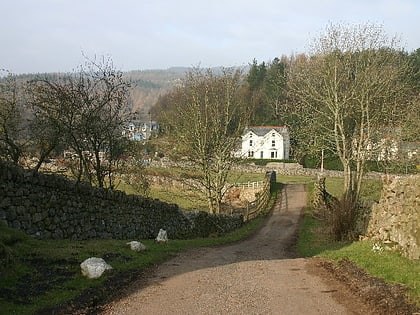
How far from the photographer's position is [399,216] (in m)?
12.4

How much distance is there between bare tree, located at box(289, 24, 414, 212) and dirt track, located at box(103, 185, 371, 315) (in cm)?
1582

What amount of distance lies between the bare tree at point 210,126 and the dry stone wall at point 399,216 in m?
16.6

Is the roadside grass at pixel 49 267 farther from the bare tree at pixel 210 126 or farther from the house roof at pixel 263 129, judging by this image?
the house roof at pixel 263 129

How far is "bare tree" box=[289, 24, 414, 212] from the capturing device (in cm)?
2656

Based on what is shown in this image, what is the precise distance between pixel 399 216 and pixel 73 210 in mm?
8702

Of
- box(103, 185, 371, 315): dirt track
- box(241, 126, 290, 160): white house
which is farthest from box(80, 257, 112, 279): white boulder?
box(241, 126, 290, 160): white house

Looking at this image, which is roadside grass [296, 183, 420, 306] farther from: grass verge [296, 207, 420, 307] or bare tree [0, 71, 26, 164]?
bare tree [0, 71, 26, 164]

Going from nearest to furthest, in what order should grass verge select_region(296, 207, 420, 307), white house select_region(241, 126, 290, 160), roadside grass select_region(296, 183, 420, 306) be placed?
grass verge select_region(296, 207, 420, 307)
roadside grass select_region(296, 183, 420, 306)
white house select_region(241, 126, 290, 160)

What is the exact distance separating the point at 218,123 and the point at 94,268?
22.8 m

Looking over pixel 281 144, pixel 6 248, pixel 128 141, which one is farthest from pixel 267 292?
pixel 281 144

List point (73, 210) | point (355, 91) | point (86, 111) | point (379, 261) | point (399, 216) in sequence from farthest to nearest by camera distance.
Result: point (355, 91) → point (86, 111) → point (73, 210) → point (399, 216) → point (379, 261)

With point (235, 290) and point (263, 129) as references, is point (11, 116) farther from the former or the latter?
point (263, 129)

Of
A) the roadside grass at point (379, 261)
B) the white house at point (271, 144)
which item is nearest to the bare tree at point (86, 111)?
the roadside grass at point (379, 261)

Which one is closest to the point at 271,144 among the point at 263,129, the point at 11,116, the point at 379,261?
→ the point at 263,129
